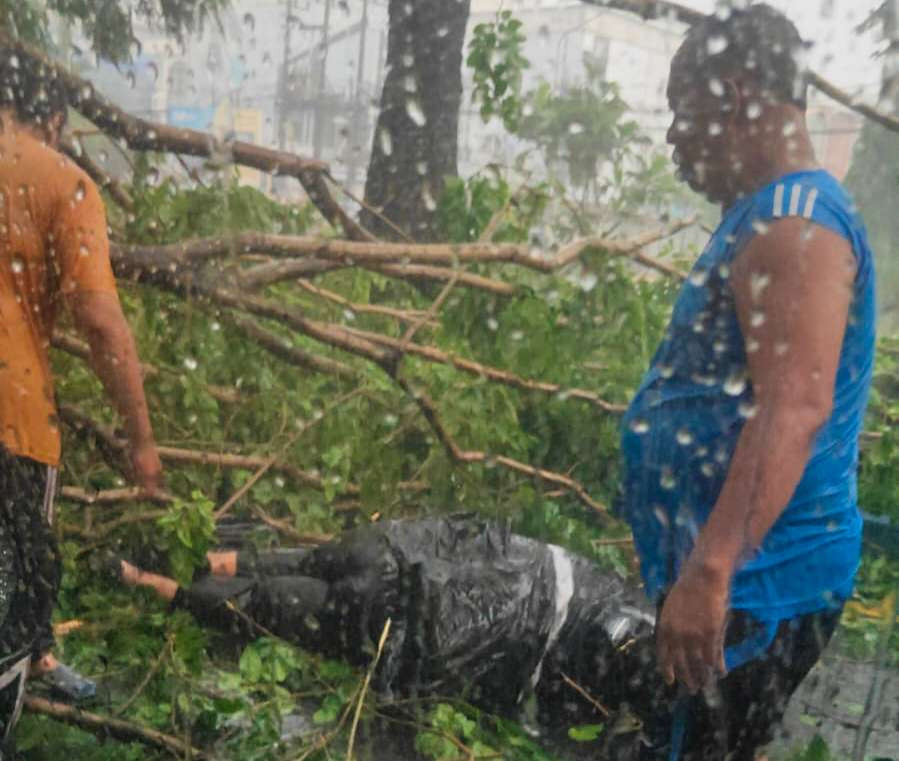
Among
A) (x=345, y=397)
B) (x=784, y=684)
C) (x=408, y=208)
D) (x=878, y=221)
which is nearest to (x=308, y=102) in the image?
(x=408, y=208)

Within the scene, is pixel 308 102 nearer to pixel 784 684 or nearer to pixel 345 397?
pixel 345 397

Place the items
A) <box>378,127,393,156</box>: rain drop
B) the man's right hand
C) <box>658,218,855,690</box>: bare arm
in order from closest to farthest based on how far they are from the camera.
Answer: <box>658,218,855,690</box>: bare arm < <box>378,127,393,156</box>: rain drop < the man's right hand

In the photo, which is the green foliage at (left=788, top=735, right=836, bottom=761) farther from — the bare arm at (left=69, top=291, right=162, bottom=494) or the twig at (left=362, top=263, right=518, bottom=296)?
the bare arm at (left=69, top=291, right=162, bottom=494)

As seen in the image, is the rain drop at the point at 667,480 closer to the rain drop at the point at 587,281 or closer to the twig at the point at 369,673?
the rain drop at the point at 587,281

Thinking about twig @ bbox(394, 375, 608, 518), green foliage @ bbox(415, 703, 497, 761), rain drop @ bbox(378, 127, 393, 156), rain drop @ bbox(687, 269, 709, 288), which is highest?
rain drop @ bbox(378, 127, 393, 156)

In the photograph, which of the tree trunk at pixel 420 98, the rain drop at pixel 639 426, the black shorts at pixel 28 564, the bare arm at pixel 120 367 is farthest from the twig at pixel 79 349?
the rain drop at pixel 639 426

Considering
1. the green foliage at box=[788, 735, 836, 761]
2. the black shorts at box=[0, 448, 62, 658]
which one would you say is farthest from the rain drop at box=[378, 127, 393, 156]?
the green foliage at box=[788, 735, 836, 761]

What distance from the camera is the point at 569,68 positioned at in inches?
23.4

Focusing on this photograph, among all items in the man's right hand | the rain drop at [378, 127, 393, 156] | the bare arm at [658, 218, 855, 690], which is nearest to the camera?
the bare arm at [658, 218, 855, 690]

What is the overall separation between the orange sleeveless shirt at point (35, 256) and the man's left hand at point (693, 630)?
42 centimetres

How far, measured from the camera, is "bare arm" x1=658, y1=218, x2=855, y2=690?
53cm

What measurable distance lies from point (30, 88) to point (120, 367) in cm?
19

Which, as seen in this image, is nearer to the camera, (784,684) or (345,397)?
(784,684)

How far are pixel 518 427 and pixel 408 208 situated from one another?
181mm
